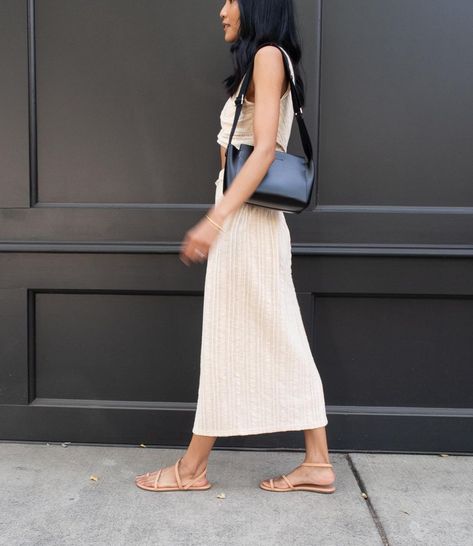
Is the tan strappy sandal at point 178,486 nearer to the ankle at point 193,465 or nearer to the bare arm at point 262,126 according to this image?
the ankle at point 193,465

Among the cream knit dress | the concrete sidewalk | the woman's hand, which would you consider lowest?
the concrete sidewalk

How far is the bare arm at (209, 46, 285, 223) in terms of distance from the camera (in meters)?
2.28

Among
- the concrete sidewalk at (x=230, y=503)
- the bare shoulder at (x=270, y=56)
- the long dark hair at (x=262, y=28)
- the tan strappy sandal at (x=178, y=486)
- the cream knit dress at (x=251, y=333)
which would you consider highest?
the long dark hair at (x=262, y=28)

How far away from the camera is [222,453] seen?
3.05m

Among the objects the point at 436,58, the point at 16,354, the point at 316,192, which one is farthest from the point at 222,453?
the point at 436,58

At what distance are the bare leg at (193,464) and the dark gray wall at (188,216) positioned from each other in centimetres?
46

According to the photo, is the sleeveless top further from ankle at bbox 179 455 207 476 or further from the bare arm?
ankle at bbox 179 455 207 476

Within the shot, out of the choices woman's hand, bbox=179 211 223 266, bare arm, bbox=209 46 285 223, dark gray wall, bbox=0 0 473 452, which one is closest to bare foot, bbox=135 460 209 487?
dark gray wall, bbox=0 0 473 452

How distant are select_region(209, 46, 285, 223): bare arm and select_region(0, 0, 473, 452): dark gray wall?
698mm

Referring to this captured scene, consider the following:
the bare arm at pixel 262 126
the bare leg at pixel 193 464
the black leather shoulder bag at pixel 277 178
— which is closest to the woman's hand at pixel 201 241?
the bare arm at pixel 262 126

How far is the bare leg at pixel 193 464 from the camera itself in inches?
102

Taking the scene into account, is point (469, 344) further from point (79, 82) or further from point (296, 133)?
point (79, 82)

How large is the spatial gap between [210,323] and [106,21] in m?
1.50

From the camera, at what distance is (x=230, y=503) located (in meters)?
2.51
